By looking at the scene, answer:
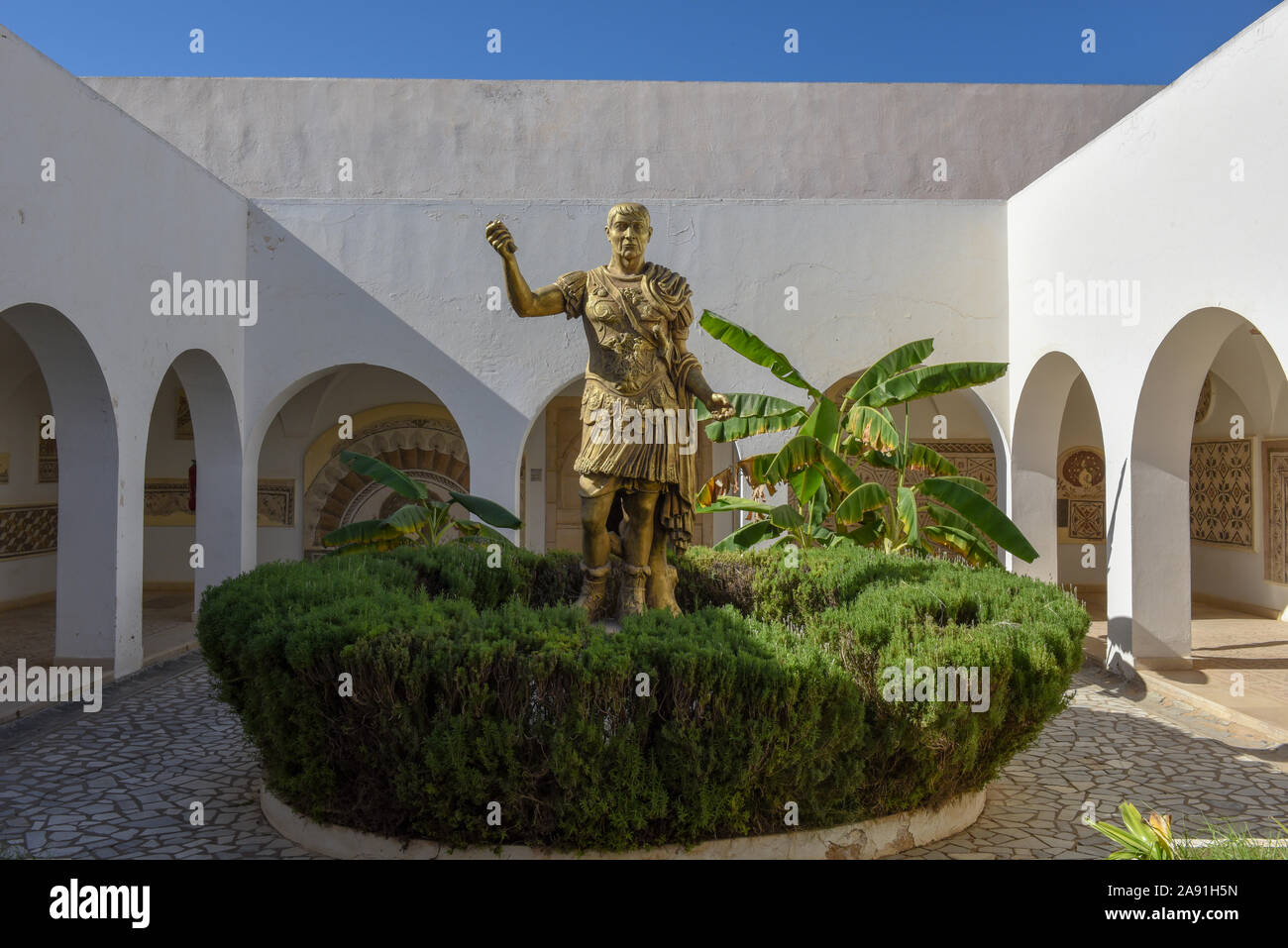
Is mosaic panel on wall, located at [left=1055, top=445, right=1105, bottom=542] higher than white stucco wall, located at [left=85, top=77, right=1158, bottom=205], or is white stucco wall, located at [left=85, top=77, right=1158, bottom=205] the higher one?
white stucco wall, located at [left=85, top=77, right=1158, bottom=205]

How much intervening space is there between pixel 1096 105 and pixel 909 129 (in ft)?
8.60

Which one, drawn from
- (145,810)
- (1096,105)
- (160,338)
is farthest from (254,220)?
(1096,105)

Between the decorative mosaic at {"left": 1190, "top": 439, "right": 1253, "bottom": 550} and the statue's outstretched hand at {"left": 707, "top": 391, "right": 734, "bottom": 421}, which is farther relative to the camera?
the decorative mosaic at {"left": 1190, "top": 439, "right": 1253, "bottom": 550}

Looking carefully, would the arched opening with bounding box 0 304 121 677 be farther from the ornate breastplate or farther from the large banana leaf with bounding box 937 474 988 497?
the large banana leaf with bounding box 937 474 988 497

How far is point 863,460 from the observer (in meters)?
8.51

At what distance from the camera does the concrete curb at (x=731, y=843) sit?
146 inches

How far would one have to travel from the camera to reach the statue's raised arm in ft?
16.1

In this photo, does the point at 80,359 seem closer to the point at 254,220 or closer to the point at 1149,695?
the point at 254,220

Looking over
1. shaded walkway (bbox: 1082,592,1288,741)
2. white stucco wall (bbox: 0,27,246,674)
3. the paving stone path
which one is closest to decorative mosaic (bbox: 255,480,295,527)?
white stucco wall (bbox: 0,27,246,674)

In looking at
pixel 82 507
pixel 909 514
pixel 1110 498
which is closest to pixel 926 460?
pixel 909 514

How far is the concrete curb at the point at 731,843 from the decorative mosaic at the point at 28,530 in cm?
878

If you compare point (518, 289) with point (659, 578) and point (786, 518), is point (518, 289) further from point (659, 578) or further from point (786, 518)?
point (786, 518)
